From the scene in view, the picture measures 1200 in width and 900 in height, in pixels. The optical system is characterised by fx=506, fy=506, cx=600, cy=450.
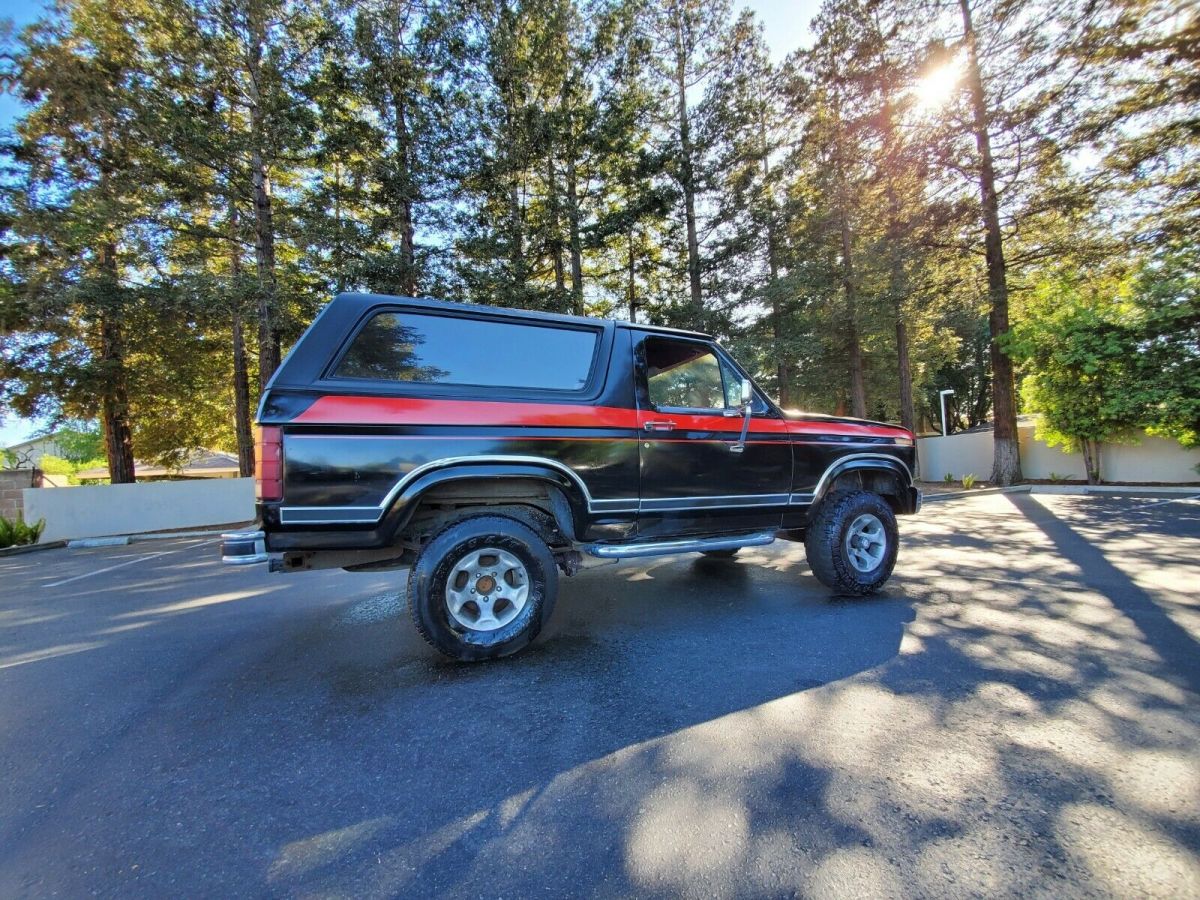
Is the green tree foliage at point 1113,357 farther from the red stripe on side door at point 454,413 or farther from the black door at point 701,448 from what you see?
the red stripe on side door at point 454,413

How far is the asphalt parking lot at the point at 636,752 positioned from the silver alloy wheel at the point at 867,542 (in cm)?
34

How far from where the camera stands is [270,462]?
2695 mm

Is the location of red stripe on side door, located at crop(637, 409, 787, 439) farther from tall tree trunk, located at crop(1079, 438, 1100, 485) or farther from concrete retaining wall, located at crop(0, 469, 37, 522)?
concrete retaining wall, located at crop(0, 469, 37, 522)

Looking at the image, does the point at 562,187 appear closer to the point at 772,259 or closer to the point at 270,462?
the point at 772,259

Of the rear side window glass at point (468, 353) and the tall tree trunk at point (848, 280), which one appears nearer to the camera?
the rear side window glass at point (468, 353)

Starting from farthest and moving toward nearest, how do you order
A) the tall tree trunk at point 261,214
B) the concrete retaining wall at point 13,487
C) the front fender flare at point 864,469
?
the concrete retaining wall at point 13,487
the tall tree trunk at point 261,214
the front fender flare at point 864,469

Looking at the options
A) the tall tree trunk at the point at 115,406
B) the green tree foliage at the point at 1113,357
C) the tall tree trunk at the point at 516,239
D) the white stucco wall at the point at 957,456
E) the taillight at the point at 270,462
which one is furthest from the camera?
the white stucco wall at the point at 957,456

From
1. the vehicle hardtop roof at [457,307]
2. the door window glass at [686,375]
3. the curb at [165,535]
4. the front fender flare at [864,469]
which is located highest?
the vehicle hardtop roof at [457,307]

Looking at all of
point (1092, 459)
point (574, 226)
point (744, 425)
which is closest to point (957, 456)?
point (1092, 459)

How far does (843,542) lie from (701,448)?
1.50 m

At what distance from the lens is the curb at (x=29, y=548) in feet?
32.4

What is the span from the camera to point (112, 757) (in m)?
2.26

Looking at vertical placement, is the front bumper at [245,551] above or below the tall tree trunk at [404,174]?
below

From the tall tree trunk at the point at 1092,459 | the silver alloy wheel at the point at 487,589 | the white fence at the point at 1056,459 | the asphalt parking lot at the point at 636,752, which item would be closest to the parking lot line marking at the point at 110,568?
the asphalt parking lot at the point at 636,752
